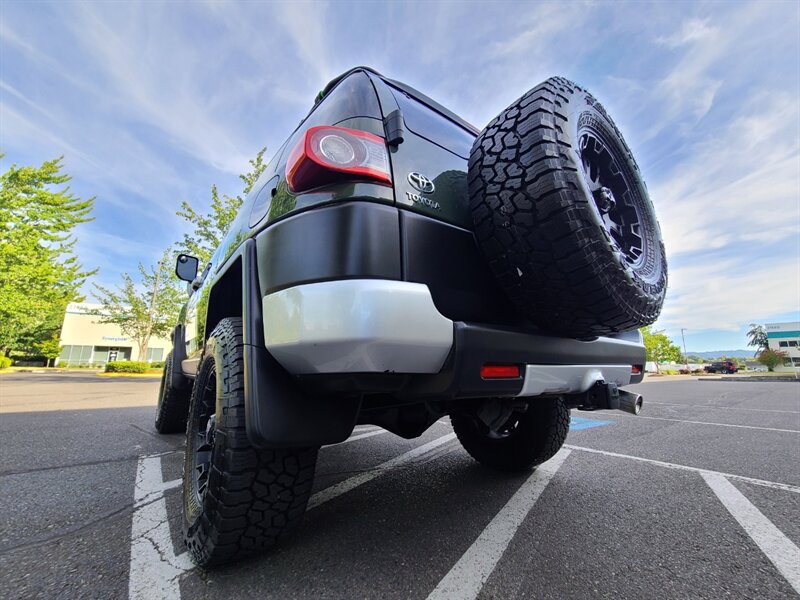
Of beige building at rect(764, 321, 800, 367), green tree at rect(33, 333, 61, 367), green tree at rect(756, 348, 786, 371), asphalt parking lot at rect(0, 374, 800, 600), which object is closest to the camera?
asphalt parking lot at rect(0, 374, 800, 600)

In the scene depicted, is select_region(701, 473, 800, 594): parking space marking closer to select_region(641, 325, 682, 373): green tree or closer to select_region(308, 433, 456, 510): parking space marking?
select_region(308, 433, 456, 510): parking space marking

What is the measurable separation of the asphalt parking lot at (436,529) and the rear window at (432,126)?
1.75 metres

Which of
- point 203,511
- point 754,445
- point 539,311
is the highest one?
point 539,311

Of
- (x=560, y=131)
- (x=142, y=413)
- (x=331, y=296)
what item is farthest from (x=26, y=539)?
(x=142, y=413)

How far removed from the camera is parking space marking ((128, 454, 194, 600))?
1303 mm

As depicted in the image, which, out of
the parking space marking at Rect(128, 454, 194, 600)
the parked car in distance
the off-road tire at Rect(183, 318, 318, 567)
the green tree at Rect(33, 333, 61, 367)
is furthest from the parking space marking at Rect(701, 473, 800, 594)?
the parked car in distance

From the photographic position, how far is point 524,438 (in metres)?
2.60

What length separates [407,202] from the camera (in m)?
1.29

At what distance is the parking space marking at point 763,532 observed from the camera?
4.75 feet

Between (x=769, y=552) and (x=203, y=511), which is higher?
(x=203, y=511)

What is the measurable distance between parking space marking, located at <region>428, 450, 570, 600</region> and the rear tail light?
1440 mm

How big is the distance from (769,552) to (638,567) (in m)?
0.64

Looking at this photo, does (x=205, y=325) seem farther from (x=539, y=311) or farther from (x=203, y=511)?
(x=539, y=311)

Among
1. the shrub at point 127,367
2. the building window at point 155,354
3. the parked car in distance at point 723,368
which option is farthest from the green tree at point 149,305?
the parked car in distance at point 723,368
